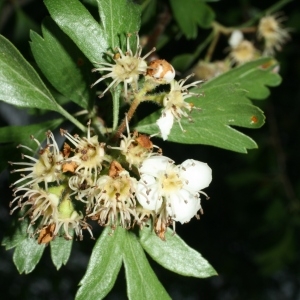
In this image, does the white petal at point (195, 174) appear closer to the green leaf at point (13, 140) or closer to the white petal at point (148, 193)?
the white petal at point (148, 193)

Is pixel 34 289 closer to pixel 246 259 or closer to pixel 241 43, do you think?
pixel 246 259

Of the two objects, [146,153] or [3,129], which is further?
[3,129]

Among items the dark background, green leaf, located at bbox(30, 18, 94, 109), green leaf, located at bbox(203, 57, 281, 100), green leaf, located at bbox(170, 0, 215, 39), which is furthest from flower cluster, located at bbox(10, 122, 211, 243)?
the dark background

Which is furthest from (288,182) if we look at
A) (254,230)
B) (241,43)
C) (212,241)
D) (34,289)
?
(34,289)

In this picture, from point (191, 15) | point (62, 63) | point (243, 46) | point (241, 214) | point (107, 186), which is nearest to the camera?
point (107, 186)

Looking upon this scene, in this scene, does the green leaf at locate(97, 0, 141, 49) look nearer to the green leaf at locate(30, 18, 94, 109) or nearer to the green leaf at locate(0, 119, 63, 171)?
the green leaf at locate(30, 18, 94, 109)

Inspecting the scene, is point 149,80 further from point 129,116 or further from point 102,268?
point 102,268

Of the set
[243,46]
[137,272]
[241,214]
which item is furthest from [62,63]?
[241,214]
